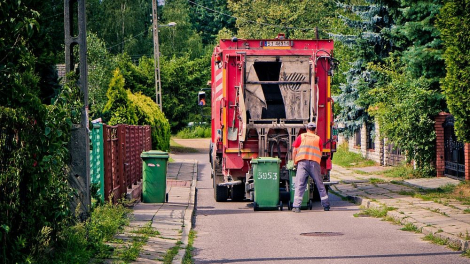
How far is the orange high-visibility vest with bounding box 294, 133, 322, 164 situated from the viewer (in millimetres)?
15312

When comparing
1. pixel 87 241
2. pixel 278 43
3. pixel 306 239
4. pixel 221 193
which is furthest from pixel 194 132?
pixel 87 241

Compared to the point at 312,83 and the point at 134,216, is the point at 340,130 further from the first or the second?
the point at 134,216

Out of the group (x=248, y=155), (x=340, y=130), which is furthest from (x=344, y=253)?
(x=340, y=130)

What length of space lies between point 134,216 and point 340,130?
19.7 metres

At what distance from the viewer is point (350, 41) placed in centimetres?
2938

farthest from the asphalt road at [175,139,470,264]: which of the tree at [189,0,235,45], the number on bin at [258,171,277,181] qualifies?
the tree at [189,0,235,45]

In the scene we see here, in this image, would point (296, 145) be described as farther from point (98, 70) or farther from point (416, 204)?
point (98, 70)

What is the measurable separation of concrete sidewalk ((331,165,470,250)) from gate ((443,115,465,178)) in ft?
1.07

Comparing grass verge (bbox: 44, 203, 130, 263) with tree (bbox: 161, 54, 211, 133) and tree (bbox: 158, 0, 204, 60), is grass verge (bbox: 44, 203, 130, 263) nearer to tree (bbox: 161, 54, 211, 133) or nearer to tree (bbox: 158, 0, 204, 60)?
tree (bbox: 161, 54, 211, 133)

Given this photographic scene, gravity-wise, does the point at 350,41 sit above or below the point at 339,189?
above

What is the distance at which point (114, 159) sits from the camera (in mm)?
15227

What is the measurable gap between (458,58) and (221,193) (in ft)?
20.0

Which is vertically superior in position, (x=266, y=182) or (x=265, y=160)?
(x=265, y=160)

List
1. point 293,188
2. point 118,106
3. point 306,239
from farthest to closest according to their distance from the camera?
1. point 118,106
2. point 293,188
3. point 306,239
